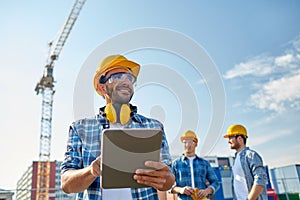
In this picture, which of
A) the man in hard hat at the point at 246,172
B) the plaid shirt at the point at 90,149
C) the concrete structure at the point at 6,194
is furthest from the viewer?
the concrete structure at the point at 6,194

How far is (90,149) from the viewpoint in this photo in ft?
7.59

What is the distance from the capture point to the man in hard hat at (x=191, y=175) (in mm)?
4738

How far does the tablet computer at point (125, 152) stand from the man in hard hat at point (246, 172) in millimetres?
3093

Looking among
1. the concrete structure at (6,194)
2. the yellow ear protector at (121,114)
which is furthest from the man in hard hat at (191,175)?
the concrete structure at (6,194)

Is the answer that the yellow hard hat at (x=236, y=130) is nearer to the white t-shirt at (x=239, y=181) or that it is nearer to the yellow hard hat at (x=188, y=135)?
the white t-shirt at (x=239, y=181)

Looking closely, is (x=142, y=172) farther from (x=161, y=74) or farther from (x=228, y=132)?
(x=228, y=132)

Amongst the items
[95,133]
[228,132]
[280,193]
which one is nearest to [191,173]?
[228,132]

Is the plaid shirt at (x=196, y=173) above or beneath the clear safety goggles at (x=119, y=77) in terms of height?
beneath

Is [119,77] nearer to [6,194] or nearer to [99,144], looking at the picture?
[99,144]

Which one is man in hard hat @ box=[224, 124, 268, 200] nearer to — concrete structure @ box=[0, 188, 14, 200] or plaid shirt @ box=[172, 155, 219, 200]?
plaid shirt @ box=[172, 155, 219, 200]

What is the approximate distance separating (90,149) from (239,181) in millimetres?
3205

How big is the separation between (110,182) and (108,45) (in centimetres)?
203

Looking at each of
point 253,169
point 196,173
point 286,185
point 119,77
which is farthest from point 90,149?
point 286,185

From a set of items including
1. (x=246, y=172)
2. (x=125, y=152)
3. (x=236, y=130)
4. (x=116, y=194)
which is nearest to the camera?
(x=125, y=152)
